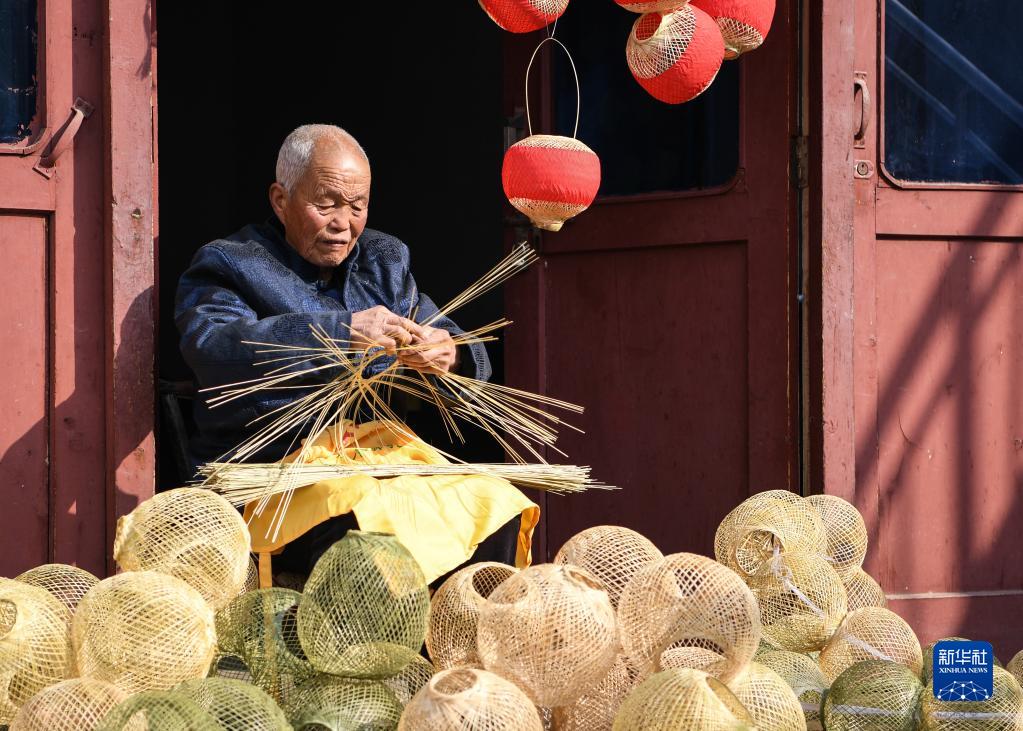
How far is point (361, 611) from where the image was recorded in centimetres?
206

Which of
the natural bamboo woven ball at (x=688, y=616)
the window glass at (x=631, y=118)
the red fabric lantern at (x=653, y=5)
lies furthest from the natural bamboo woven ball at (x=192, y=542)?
the window glass at (x=631, y=118)

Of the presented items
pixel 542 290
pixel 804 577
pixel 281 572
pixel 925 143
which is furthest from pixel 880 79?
pixel 281 572

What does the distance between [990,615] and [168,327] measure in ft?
14.1

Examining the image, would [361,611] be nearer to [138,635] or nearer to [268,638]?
[268,638]

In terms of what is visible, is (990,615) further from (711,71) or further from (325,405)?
(325,405)

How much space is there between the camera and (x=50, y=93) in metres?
2.94

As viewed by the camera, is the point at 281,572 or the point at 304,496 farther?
the point at 281,572

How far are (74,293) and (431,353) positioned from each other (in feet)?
2.90

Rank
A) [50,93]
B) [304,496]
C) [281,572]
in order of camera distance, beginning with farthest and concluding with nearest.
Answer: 1. [50,93]
2. [281,572]
3. [304,496]

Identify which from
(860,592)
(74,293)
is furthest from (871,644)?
(74,293)

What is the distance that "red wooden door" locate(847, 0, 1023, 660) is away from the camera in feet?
11.4

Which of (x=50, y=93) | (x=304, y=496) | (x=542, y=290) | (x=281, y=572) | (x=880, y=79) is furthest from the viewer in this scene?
(x=542, y=290)

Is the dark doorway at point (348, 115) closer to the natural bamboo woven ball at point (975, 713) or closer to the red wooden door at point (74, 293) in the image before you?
the red wooden door at point (74, 293)

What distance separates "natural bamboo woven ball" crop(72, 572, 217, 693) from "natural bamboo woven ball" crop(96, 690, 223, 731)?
22 cm
